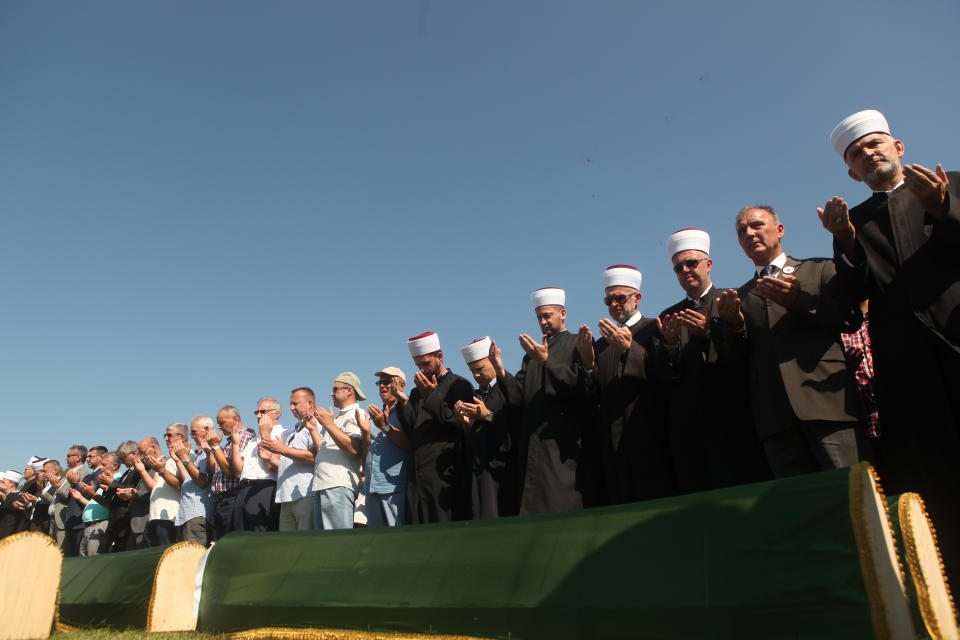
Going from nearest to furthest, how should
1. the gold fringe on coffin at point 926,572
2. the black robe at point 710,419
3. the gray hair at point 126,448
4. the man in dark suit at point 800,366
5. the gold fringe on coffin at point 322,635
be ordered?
the gold fringe on coffin at point 926,572 < the gold fringe on coffin at point 322,635 < the man in dark suit at point 800,366 < the black robe at point 710,419 < the gray hair at point 126,448

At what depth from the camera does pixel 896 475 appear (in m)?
3.38

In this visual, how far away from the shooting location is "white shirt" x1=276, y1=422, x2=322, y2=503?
22.4 ft

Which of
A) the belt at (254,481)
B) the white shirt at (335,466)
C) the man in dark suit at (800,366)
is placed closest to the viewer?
the man in dark suit at (800,366)

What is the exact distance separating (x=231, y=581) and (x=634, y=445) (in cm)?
274

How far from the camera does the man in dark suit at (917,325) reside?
320cm

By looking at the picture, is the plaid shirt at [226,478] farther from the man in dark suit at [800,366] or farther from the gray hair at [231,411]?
the man in dark suit at [800,366]

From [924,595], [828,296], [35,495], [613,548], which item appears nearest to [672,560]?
[613,548]

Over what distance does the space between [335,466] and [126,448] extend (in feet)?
17.3

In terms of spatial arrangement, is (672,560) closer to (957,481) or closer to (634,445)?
(957,481)

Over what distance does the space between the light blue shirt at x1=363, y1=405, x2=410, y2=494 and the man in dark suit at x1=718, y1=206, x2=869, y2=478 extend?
351 cm

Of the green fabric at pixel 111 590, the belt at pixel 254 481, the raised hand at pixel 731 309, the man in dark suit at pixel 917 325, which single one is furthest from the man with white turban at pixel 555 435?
the belt at pixel 254 481

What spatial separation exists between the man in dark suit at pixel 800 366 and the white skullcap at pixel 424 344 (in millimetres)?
3433

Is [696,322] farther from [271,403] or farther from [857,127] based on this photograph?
[271,403]

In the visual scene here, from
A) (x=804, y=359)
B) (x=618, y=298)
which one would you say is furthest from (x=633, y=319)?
(x=804, y=359)
